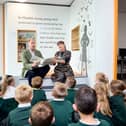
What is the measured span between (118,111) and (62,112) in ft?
2.03

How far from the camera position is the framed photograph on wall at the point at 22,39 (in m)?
8.50

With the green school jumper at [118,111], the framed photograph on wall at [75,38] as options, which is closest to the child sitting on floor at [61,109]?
the green school jumper at [118,111]

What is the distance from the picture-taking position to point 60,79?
507 cm

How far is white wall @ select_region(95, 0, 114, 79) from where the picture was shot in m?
5.29

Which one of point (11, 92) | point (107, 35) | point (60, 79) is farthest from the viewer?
point (107, 35)

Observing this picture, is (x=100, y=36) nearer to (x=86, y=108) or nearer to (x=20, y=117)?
(x=20, y=117)

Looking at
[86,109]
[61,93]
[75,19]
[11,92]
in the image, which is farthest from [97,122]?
[75,19]

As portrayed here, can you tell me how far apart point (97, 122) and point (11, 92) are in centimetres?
208

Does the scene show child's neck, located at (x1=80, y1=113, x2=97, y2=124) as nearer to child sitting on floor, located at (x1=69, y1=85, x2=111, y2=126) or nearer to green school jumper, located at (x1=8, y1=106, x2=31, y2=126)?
child sitting on floor, located at (x1=69, y1=85, x2=111, y2=126)

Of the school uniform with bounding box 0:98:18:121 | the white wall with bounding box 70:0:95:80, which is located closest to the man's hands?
the white wall with bounding box 70:0:95:80

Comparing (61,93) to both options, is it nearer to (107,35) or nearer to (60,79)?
(60,79)

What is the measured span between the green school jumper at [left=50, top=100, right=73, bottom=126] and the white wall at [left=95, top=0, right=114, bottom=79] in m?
2.82

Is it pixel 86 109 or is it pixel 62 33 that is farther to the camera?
pixel 62 33

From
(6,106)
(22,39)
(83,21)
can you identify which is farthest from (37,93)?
(22,39)
